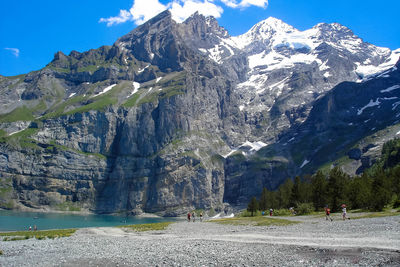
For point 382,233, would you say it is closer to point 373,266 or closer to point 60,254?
point 373,266

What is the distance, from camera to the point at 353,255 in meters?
22.7

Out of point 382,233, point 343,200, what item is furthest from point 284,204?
point 382,233

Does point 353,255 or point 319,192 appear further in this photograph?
point 319,192

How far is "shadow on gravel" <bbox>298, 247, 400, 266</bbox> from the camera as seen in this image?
20719mm

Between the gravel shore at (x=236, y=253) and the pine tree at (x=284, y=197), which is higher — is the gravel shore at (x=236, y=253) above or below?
below

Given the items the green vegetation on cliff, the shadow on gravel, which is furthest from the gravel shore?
the green vegetation on cliff

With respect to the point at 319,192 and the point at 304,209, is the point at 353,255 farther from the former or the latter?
the point at 319,192

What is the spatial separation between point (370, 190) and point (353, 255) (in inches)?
2085

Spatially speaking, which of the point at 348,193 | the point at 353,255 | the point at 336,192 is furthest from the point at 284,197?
the point at 353,255

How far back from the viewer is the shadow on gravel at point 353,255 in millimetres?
20719

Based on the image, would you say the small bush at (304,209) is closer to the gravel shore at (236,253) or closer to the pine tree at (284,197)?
the pine tree at (284,197)

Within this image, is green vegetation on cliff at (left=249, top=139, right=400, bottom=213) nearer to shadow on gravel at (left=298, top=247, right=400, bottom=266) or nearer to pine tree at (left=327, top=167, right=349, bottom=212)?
pine tree at (left=327, top=167, right=349, bottom=212)

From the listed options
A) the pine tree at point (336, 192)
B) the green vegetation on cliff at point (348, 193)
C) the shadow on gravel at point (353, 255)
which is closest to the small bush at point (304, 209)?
the green vegetation on cliff at point (348, 193)

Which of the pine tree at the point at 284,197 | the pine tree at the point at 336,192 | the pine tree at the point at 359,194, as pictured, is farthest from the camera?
the pine tree at the point at 284,197
